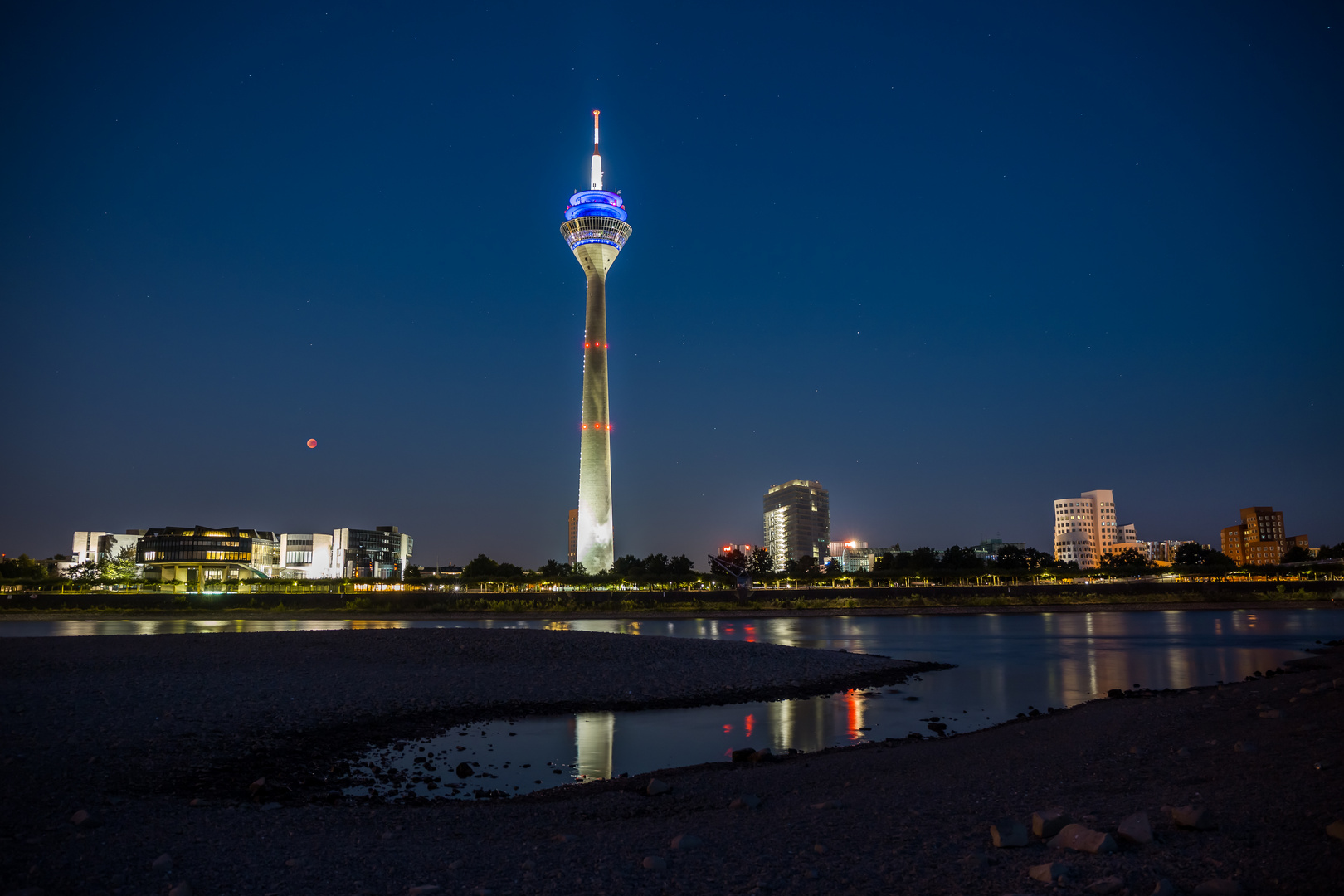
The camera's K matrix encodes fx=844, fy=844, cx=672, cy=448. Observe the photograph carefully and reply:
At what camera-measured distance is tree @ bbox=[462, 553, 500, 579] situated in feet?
370

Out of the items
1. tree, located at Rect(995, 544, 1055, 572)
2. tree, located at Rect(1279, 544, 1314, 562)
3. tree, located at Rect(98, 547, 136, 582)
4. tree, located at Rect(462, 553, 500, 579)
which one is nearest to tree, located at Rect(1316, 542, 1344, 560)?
tree, located at Rect(1279, 544, 1314, 562)

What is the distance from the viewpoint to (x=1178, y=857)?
5.98 metres

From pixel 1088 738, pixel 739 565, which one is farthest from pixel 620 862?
pixel 739 565

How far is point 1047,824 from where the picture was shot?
22.3ft

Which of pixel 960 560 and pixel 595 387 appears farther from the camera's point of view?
pixel 595 387

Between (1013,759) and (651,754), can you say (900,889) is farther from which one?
(651,754)

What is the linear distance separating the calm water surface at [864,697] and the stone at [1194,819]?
8.05 m

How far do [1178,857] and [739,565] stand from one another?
132m

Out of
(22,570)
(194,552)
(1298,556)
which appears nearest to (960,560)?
(1298,556)

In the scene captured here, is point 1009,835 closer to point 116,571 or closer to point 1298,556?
point 116,571

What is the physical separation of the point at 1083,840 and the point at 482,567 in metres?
115

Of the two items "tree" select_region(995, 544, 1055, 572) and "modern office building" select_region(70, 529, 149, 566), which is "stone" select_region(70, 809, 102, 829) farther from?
"modern office building" select_region(70, 529, 149, 566)

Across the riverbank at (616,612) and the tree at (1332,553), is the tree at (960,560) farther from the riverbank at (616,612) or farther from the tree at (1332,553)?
the tree at (1332,553)

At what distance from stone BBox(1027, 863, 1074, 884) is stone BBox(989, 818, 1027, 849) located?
28.1 inches
